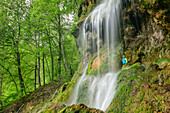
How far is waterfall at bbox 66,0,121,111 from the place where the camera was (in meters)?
7.23

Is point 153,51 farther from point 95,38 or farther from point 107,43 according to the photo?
point 95,38

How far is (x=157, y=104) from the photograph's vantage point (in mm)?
2760

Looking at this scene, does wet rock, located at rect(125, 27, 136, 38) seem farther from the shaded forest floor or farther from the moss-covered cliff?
the shaded forest floor

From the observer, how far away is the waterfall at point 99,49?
723 cm

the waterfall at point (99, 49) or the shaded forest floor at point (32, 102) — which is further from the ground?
the waterfall at point (99, 49)

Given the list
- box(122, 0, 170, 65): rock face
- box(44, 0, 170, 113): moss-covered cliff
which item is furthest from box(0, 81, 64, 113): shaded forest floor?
box(122, 0, 170, 65): rock face

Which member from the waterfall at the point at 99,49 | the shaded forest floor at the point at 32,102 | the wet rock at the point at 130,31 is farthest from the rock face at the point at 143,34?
the shaded forest floor at the point at 32,102

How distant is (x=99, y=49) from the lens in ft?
40.5

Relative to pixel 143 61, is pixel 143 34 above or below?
above

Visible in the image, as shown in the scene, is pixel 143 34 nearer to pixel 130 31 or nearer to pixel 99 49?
pixel 130 31

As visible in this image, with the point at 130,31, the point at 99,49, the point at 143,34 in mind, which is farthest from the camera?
the point at 99,49

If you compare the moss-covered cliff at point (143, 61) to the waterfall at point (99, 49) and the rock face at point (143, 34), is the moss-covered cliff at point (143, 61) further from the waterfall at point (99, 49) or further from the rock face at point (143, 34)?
the waterfall at point (99, 49)

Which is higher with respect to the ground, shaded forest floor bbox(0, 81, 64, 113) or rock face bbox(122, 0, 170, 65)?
rock face bbox(122, 0, 170, 65)

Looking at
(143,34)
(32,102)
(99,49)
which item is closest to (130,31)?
(143,34)
